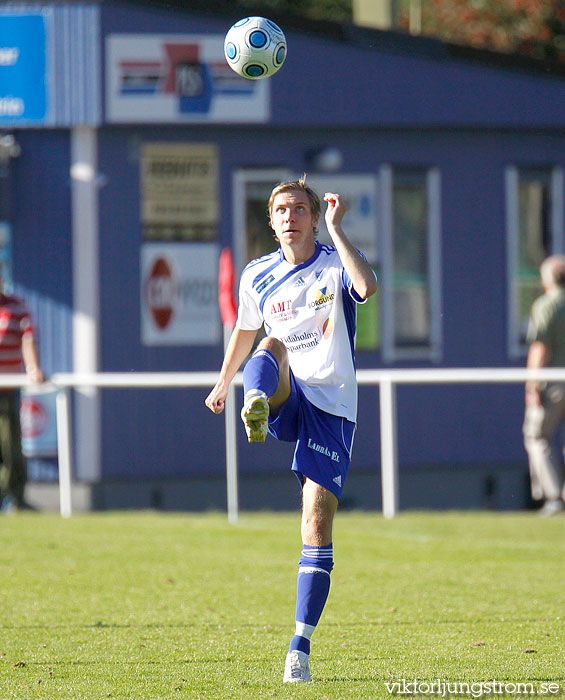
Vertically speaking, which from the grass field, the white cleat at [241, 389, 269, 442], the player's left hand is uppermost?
the player's left hand

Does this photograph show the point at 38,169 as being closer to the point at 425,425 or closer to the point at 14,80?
the point at 14,80

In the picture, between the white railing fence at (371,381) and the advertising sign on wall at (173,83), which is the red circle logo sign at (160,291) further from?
the white railing fence at (371,381)

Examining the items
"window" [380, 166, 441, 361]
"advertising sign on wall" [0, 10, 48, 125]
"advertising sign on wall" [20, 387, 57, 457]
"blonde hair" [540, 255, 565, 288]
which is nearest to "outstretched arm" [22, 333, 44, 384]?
"advertising sign on wall" [20, 387, 57, 457]

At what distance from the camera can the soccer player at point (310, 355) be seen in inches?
249

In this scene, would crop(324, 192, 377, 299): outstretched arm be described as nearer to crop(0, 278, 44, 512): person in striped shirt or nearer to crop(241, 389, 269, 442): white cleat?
crop(241, 389, 269, 442): white cleat

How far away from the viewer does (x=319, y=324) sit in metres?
6.60

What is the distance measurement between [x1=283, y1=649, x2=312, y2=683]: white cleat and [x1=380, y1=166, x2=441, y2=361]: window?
1063 cm

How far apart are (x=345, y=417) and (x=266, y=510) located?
9.61m

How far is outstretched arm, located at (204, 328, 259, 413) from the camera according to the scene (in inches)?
261

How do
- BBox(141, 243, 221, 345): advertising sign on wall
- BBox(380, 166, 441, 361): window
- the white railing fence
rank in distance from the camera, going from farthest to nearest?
BBox(380, 166, 441, 361): window < BBox(141, 243, 221, 345): advertising sign on wall < the white railing fence

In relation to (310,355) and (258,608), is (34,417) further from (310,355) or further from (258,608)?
(310,355)

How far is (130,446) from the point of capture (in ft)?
52.1

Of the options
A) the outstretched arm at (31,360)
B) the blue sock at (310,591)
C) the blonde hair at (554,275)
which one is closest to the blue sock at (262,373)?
the blue sock at (310,591)

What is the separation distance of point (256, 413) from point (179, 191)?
10272 millimetres
